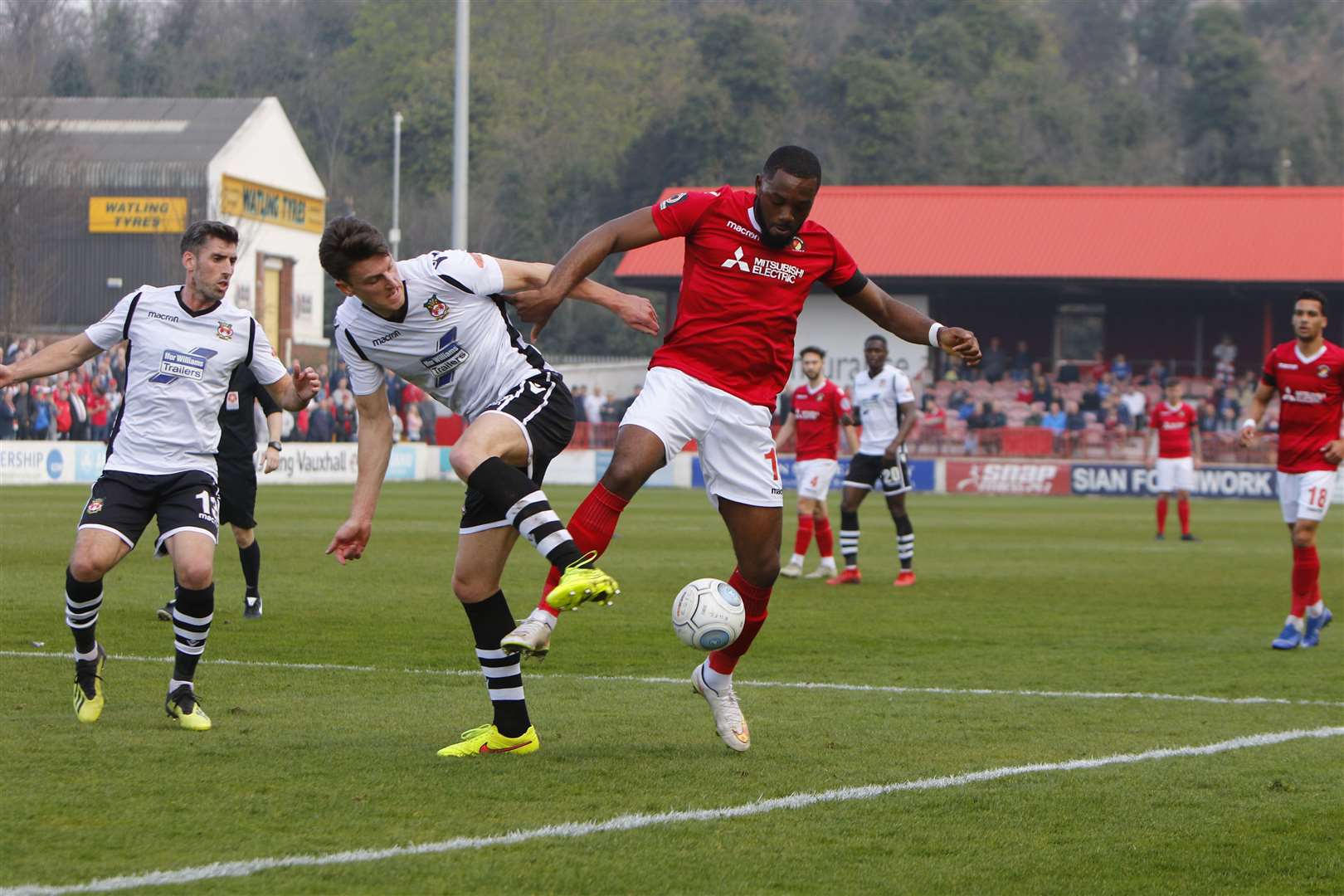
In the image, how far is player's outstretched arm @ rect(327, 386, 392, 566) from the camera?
7.05 metres

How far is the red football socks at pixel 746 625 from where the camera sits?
7590 mm

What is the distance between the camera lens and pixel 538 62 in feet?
283

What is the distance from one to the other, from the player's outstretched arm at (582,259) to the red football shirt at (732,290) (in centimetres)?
20

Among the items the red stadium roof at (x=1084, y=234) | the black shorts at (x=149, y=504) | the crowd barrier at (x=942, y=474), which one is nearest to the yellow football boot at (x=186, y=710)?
the black shorts at (x=149, y=504)

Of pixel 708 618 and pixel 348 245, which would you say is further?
pixel 708 618

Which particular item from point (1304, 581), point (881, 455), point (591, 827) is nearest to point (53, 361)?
point (591, 827)

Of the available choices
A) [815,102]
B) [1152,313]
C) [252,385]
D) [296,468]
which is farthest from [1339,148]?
[252,385]

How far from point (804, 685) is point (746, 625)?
7.39 feet

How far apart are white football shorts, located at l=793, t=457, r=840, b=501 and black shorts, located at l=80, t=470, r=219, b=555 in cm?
1081

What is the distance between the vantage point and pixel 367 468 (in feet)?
24.3

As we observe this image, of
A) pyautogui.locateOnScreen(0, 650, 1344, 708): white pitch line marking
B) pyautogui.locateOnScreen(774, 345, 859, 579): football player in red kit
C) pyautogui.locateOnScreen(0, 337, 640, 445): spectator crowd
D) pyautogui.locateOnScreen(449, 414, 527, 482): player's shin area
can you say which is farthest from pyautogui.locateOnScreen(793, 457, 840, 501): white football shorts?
pyautogui.locateOnScreen(449, 414, 527, 482): player's shin area

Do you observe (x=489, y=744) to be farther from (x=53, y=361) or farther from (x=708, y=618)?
(x=53, y=361)

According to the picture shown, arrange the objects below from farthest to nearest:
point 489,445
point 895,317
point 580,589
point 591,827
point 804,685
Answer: point 804,685
point 895,317
point 489,445
point 580,589
point 591,827

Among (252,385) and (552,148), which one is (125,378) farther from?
(552,148)
